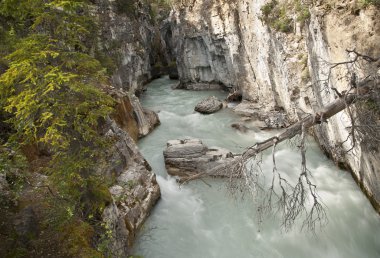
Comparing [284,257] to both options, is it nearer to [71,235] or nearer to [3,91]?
[71,235]

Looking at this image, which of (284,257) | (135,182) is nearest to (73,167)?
(135,182)

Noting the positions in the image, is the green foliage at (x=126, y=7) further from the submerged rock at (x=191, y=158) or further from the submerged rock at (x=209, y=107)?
the submerged rock at (x=191, y=158)

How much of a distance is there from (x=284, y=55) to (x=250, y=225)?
9.47 m

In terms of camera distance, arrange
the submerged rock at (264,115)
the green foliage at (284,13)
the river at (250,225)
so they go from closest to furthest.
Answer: the river at (250,225)
the green foliage at (284,13)
the submerged rock at (264,115)

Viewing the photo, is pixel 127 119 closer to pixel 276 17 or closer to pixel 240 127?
pixel 240 127

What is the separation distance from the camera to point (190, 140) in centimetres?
1548

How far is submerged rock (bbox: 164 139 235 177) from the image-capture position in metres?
14.0

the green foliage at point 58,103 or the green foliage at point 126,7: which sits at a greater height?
Result: the green foliage at point 126,7

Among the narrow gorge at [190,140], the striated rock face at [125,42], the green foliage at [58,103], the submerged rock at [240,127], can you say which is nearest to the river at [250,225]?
the narrow gorge at [190,140]

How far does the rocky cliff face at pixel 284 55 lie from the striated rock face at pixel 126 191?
22.2ft

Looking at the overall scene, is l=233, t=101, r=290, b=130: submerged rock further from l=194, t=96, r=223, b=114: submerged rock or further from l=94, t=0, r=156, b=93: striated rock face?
l=94, t=0, r=156, b=93: striated rock face

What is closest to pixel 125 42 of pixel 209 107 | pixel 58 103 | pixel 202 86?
pixel 202 86

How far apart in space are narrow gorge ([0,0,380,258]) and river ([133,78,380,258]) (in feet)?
0.16

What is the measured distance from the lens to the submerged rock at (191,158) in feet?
45.9
